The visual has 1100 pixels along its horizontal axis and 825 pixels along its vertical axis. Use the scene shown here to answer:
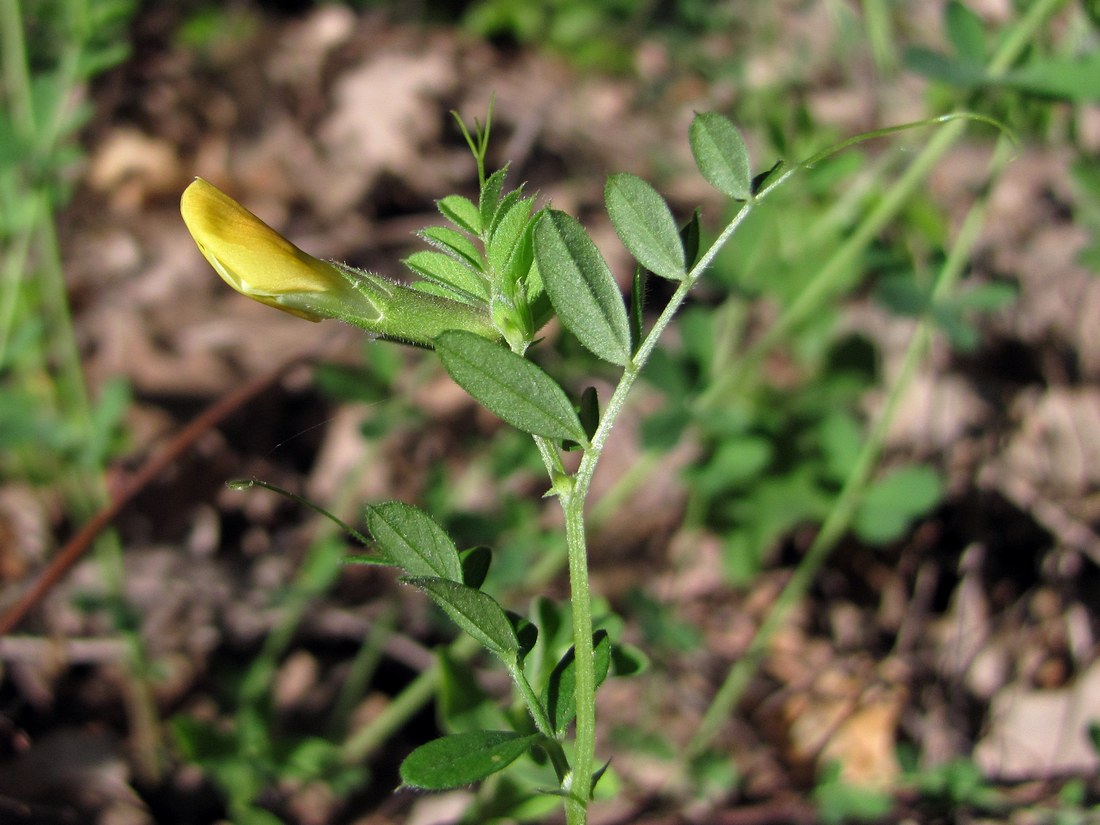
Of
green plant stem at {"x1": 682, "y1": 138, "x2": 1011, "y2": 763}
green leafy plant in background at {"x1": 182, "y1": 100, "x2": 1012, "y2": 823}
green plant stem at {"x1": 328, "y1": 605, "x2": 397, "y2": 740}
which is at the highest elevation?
green leafy plant in background at {"x1": 182, "y1": 100, "x2": 1012, "y2": 823}

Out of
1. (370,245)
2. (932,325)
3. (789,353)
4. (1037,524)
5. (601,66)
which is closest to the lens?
(932,325)

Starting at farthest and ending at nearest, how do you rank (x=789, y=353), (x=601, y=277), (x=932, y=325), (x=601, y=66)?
(x=601, y=66) → (x=789, y=353) → (x=932, y=325) → (x=601, y=277)

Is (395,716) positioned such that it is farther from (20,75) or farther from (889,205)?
(20,75)

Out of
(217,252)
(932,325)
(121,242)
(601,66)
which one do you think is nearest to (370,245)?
(121,242)

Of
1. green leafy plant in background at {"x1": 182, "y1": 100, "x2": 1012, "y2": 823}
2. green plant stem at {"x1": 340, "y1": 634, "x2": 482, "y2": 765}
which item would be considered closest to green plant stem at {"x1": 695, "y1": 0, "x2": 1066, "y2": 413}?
green plant stem at {"x1": 340, "y1": 634, "x2": 482, "y2": 765}

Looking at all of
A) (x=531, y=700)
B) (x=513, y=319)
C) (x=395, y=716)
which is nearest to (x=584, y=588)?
(x=531, y=700)

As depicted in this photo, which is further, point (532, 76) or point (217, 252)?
point (532, 76)

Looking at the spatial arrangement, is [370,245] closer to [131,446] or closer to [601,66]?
[131,446]

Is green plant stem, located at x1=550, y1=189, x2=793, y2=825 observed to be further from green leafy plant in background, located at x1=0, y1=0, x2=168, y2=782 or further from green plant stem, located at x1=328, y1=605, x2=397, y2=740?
green leafy plant in background, located at x1=0, y1=0, x2=168, y2=782

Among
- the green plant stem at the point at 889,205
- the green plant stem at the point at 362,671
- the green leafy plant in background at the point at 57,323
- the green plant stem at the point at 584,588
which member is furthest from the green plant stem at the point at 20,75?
the green plant stem at the point at 584,588
